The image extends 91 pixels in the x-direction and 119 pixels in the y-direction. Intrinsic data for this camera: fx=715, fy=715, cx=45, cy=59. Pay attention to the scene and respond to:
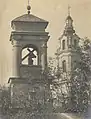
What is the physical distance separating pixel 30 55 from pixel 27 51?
48cm

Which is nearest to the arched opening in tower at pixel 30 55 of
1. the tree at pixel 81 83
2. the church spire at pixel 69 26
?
the church spire at pixel 69 26

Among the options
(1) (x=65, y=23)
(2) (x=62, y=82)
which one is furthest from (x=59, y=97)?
(1) (x=65, y=23)

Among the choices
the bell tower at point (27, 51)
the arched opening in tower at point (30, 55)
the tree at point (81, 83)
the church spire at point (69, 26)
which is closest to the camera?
the tree at point (81, 83)

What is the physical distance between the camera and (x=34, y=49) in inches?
640

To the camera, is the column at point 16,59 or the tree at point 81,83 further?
the column at point 16,59

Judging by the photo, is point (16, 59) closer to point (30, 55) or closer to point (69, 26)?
point (30, 55)

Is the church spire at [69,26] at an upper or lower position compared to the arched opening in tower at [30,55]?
upper

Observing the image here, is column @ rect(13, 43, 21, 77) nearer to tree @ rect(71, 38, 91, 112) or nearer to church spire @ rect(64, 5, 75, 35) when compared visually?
church spire @ rect(64, 5, 75, 35)

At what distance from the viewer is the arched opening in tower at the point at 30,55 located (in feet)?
51.6

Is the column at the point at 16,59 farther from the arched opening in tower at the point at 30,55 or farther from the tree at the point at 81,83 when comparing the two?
the tree at the point at 81,83

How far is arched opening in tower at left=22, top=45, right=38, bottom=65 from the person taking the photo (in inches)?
619

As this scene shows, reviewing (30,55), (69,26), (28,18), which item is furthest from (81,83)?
(69,26)

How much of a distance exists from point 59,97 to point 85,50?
2.99ft

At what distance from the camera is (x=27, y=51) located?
16.1 m
